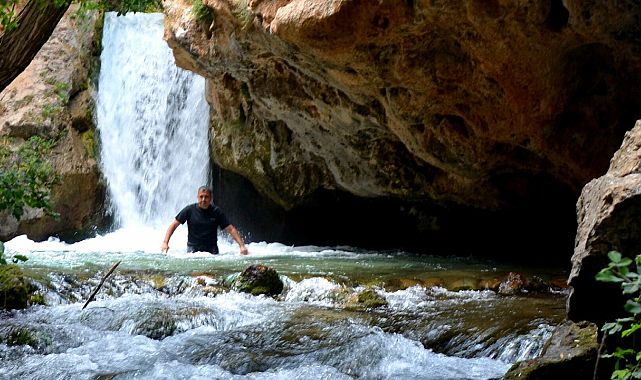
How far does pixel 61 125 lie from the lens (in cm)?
1468

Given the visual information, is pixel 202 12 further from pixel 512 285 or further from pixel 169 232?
pixel 512 285

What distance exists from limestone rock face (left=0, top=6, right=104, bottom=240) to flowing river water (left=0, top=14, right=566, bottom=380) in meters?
2.77

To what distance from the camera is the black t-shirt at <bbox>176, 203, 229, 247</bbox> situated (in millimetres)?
10109

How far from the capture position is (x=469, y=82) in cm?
848

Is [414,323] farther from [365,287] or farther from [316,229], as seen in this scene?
[316,229]

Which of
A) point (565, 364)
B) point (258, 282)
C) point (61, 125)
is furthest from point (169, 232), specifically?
point (565, 364)

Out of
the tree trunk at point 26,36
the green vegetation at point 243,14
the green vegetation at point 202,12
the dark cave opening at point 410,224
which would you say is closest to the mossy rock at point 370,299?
the tree trunk at point 26,36

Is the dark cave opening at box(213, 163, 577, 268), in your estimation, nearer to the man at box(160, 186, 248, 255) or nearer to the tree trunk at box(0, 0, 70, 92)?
the man at box(160, 186, 248, 255)

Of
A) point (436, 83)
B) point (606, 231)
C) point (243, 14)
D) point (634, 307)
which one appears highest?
point (243, 14)

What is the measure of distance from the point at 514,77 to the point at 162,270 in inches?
168

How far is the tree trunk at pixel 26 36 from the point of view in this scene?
4.74 metres

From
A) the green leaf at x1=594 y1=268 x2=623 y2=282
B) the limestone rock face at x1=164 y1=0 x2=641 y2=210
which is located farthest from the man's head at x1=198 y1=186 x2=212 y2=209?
the green leaf at x1=594 y1=268 x2=623 y2=282

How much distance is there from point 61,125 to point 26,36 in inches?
410

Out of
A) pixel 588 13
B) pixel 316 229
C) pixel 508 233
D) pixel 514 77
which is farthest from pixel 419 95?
pixel 316 229
